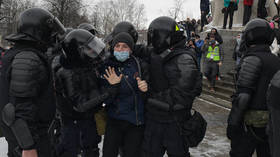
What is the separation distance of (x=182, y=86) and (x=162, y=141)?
0.64 metres

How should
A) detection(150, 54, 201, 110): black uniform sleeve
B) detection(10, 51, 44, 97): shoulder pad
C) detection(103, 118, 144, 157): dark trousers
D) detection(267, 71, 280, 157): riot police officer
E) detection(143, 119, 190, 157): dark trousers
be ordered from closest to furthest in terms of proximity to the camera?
detection(267, 71, 280, 157): riot police officer
detection(10, 51, 44, 97): shoulder pad
detection(150, 54, 201, 110): black uniform sleeve
detection(143, 119, 190, 157): dark trousers
detection(103, 118, 144, 157): dark trousers

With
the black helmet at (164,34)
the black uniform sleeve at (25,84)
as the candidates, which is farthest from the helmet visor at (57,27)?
the black helmet at (164,34)

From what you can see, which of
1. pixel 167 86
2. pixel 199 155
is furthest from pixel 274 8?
pixel 167 86

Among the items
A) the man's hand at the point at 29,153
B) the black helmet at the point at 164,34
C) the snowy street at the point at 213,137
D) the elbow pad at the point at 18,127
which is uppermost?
the black helmet at the point at 164,34

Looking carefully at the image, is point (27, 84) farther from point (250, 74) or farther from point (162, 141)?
point (250, 74)

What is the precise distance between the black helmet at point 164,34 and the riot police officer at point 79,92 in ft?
1.95

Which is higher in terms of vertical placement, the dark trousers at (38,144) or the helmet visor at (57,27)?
the helmet visor at (57,27)

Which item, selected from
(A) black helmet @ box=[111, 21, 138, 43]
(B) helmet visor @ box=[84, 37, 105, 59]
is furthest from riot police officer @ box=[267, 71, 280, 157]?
(A) black helmet @ box=[111, 21, 138, 43]

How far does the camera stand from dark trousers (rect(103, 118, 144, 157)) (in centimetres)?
246

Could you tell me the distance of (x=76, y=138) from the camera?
2.50 m

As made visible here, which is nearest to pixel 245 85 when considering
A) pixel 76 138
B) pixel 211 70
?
pixel 76 138

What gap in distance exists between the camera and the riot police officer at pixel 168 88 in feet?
7.43

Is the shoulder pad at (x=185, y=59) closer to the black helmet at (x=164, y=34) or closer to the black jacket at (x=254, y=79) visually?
the black helmet at (x=164, y=34)

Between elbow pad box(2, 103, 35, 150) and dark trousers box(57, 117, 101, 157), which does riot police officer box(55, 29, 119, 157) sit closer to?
dark trousers box(57, 117, 101, 157)
